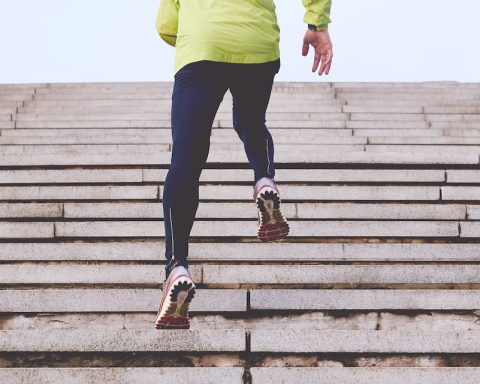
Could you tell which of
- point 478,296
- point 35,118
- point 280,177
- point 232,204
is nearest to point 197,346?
point 478,296

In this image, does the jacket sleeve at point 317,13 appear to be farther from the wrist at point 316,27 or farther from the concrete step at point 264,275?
the concrete step at point 264,275

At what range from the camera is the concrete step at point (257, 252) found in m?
2.81

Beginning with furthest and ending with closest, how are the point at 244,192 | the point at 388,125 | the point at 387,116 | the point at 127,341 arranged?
the point at 387,116
the point at 388,125
the point at 244,192
the point at 127,341

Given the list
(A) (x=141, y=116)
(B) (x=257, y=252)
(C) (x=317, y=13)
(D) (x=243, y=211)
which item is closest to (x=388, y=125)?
(A) (x=141, y=116)

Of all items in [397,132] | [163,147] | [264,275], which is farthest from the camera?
[397,132]

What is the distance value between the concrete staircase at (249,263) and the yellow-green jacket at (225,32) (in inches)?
34.0

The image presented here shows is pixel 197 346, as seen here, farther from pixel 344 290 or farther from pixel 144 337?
pixel 344 290

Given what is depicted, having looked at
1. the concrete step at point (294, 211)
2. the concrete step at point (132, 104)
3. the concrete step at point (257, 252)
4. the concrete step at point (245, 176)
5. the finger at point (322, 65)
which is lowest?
the concrete step at point (257, 252)

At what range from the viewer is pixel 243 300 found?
7.73ft

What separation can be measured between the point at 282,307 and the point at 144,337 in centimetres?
57

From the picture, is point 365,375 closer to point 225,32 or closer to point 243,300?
point 243,300

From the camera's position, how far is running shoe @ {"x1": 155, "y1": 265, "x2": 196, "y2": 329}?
192cm

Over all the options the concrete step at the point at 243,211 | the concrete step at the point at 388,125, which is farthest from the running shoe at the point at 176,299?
the concrete step at the point at 388,125

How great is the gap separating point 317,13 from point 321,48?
4.8 inches
